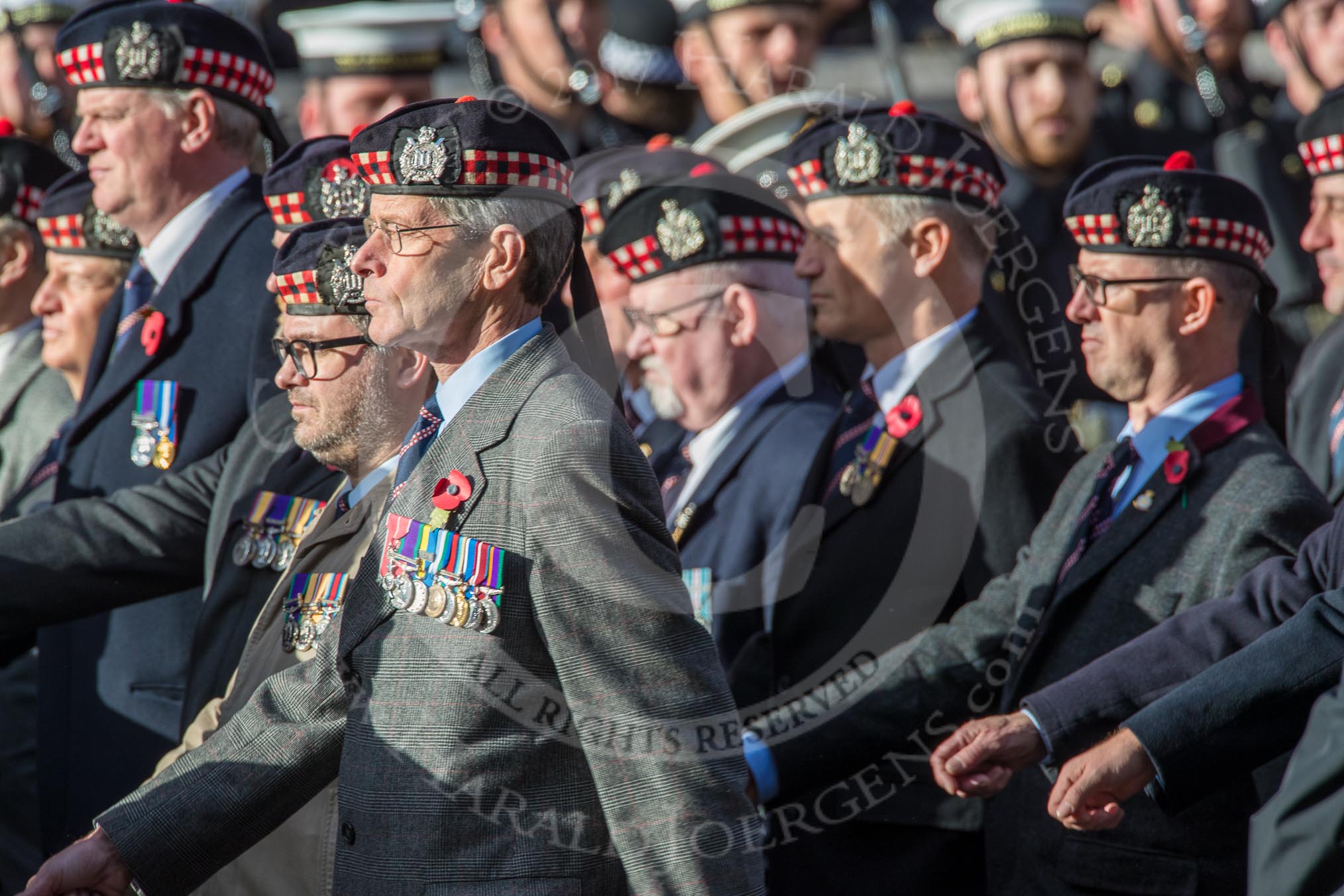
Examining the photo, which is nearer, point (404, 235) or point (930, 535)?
point (404, 235)

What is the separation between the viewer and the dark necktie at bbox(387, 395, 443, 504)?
300cm

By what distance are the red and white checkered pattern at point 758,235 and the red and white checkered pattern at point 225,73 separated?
1378 mm

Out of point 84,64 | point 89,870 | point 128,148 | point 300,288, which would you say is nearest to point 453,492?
point 89,870

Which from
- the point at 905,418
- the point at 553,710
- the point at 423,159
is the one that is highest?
the point at 423,159

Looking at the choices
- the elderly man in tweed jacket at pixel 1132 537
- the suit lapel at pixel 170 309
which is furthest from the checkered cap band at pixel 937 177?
the suit lapel at pixel 170 309

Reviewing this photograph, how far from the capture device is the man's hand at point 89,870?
2971 millimetres

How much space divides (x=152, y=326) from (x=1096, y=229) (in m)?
2.34

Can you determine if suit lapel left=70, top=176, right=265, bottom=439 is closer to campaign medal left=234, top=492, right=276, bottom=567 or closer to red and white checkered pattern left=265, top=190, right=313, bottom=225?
red and white checkered pattern left=265, top=190, right=313, bottom=225

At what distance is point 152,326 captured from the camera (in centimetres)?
454

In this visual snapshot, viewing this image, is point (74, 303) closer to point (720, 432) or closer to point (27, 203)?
point (27, 203)

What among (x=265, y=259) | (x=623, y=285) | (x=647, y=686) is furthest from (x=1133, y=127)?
(x=647, y=686)

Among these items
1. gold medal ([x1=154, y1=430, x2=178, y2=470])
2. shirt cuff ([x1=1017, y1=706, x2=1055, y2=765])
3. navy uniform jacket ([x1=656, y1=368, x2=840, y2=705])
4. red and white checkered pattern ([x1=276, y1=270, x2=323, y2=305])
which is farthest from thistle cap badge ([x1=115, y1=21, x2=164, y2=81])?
shirt cuff ([x1=1017, y1=706, x2=1055, y2=765])

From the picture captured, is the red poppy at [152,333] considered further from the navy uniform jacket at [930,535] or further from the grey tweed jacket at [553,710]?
the grey tweed jacket at [553,710]

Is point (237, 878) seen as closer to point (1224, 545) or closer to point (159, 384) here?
point (159, 384)
